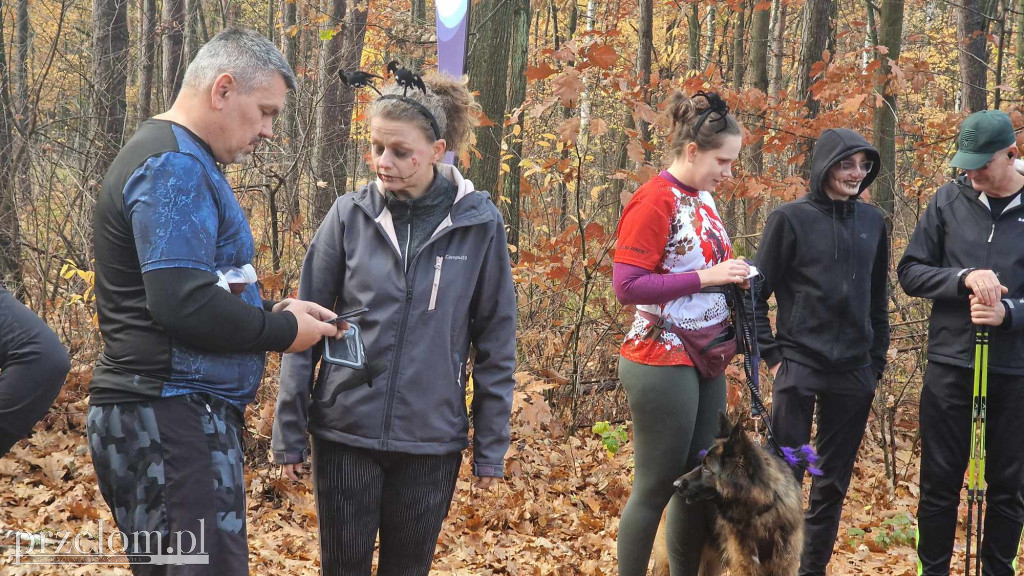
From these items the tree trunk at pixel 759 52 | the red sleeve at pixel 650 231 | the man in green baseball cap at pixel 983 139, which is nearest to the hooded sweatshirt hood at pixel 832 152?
the man in green baseball cap at pixel 983 139

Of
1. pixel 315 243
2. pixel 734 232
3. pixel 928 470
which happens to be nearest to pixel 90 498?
pixel 315 243

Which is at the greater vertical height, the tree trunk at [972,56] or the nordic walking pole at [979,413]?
the tree trunk at [972,56]

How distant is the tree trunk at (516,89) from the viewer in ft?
24.5

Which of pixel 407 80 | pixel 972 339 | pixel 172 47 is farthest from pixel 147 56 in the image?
pixel 972 339

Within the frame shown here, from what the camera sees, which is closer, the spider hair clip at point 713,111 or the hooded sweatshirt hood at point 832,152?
the spider hair clip at point 713,111

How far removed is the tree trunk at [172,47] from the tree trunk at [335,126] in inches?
61.3

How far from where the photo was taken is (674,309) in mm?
3443

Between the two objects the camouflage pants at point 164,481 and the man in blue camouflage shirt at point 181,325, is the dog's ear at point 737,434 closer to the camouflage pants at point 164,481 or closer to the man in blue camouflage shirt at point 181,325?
the man in blue camouflage shirt at point 181,325

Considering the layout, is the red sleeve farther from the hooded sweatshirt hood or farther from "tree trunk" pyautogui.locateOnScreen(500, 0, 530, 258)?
"tree trunk" pyautogui.locateOnScreen(500, 0, 530, 258)

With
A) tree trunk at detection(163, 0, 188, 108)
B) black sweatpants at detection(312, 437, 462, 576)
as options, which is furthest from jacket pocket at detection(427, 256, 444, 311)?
tree trunk at detection(163, 0, 188, 108)

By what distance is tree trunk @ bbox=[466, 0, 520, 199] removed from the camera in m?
7.13

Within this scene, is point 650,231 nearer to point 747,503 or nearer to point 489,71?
point 747,503

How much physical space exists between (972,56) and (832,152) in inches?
247

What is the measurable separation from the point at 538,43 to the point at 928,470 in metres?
14.7
